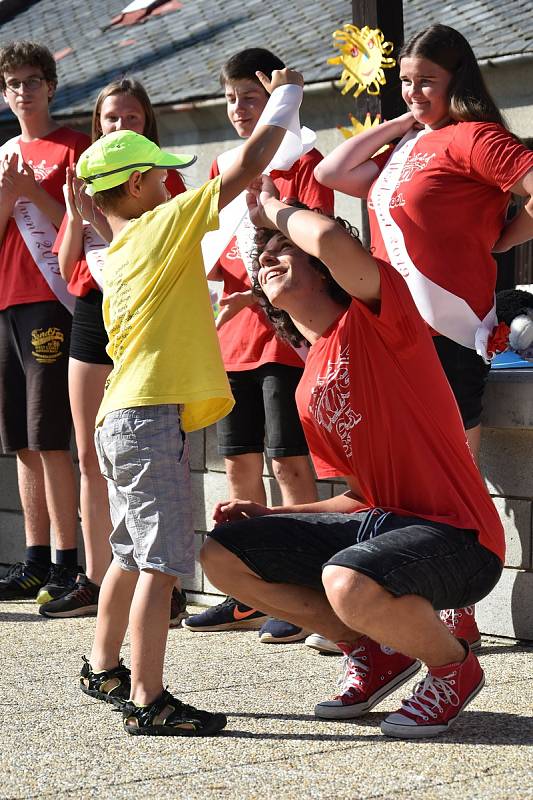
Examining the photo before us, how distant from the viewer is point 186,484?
3.59 m

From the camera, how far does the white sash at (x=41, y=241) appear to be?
536 centimetres

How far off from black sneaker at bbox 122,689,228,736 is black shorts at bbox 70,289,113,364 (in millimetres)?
1842

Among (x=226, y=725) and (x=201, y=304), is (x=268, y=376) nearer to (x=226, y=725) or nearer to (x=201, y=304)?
(x=201, y=304)

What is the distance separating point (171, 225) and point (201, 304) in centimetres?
24

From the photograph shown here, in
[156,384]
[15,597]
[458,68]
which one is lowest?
[15,597]

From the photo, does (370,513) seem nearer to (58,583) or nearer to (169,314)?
(169,314)

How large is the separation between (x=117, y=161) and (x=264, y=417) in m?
1.56

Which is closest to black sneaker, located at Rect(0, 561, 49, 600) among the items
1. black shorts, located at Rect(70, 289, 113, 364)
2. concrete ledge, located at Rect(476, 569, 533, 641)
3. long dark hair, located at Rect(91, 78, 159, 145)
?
black shorts, located at Rect(70, 289, 113, 364)

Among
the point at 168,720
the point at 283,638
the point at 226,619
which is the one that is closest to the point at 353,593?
the point at 168,720

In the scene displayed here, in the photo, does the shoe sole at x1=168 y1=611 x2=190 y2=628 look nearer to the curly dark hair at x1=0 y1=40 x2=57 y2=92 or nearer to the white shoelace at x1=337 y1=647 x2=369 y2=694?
the white shoelace at x1=337 y1=647 x2=369 y2=694

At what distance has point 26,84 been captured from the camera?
218 inches

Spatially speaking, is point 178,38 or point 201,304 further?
point 178,38

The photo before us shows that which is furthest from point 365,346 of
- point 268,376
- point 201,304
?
point 268,376

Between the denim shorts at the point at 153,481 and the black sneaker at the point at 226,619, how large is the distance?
130 centimetres
